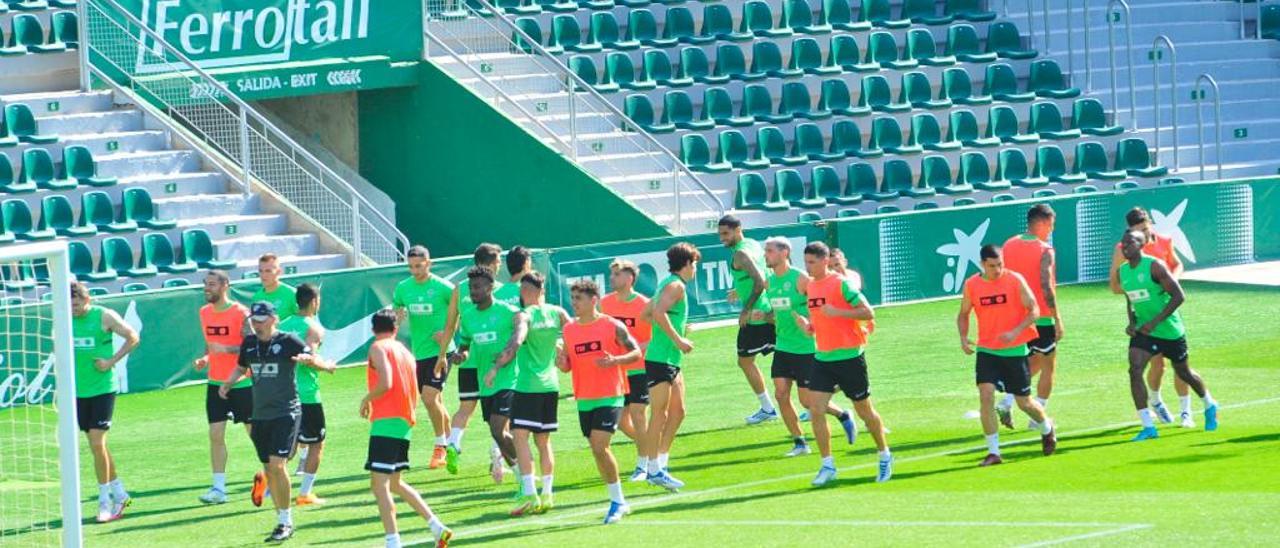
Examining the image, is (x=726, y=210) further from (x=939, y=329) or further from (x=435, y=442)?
(x=435, y=442)

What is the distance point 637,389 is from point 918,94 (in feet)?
61.5

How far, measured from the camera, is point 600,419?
52.1 ft

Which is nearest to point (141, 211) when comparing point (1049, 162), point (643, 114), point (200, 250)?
point (200, 250)

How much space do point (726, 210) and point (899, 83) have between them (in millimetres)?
5753

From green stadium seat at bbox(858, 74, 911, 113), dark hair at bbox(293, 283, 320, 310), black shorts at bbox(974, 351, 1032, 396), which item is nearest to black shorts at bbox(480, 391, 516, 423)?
dark hair at bbox(293, 283, 320, 310)

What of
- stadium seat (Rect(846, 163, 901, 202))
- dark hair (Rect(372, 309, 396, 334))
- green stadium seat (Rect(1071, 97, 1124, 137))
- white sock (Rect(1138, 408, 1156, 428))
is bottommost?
white sock (Rect(1138, 408, 1156, 428))

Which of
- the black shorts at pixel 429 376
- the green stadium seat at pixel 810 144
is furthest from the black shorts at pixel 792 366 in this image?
the green stadium seat at pixel 810 144

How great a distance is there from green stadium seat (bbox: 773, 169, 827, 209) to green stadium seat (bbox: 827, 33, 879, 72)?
3385mm

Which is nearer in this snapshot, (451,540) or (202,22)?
(451,540)

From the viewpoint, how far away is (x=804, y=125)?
3372 centimetres

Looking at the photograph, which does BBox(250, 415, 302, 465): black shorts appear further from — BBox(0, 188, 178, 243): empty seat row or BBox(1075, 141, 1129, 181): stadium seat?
BBox(1075, 141, 1129, 181): stadium seat

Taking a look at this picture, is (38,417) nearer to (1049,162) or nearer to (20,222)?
(20,222)

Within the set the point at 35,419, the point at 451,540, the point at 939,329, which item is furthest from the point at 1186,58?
the point at 451,540

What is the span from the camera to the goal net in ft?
43.4
